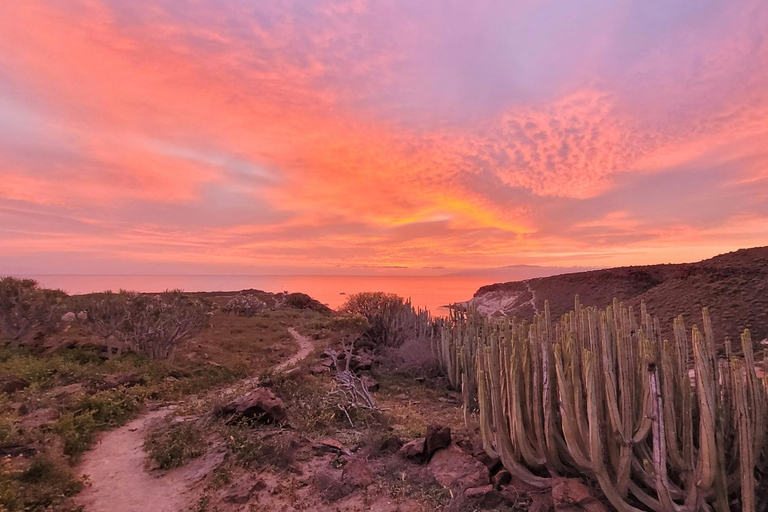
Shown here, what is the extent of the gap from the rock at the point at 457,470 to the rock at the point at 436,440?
73 mm

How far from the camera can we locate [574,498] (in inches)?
170

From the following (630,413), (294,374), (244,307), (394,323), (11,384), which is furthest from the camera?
(244,307)

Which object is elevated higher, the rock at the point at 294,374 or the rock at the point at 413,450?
the rock at the point at 294,374

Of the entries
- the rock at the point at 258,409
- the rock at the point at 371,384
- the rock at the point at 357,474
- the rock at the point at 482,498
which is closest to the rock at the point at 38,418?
the rock at the point at 258,409

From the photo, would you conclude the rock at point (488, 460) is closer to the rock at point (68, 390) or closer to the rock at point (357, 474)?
the rock at point (357, 474)

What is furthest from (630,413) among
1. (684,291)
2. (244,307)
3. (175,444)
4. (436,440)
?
(244,307)

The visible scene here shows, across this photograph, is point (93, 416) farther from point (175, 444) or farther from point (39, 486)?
point (39, 486)

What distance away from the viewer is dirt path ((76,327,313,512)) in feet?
17.8

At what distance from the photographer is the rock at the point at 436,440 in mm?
6055

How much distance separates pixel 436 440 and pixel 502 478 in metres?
1.15

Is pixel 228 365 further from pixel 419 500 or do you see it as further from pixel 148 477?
pixel 419 500

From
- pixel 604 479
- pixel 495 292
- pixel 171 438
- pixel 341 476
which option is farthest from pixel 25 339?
pixel 495 292

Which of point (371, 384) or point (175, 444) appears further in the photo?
point (371, 384)

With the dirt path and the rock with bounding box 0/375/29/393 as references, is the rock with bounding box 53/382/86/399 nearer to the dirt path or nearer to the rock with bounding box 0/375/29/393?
the rock with bounding box 0/375/29/393
